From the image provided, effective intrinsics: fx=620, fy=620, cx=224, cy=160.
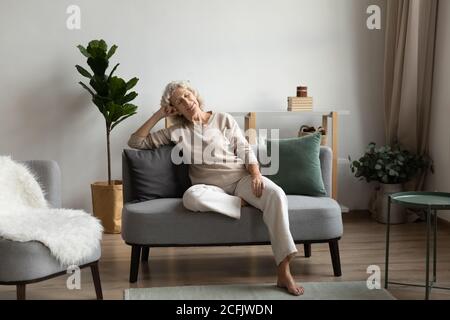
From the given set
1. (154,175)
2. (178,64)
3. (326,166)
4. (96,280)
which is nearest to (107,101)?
(178,64)

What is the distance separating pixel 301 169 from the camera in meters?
3.62

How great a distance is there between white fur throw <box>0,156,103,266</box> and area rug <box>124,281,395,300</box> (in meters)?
0.42

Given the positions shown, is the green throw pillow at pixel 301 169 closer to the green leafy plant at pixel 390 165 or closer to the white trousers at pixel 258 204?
the white trousers at pixel 258 204

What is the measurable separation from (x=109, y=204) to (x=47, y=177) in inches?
56.3

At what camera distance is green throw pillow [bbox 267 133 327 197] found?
3.62 m

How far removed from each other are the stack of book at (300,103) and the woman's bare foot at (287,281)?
6.03ft

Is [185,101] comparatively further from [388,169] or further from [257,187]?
[388,169]

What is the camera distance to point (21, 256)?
8.82ft

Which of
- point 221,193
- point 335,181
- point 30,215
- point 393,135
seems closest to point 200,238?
point 221,193

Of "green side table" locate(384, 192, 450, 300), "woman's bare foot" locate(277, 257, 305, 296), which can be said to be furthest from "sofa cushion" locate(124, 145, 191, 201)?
"green side table" locate(384, 192, 450, 300)

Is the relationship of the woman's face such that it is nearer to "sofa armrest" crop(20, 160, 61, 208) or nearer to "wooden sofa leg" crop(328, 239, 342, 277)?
"sofa armrest" crop(20, 160, 61, 208)

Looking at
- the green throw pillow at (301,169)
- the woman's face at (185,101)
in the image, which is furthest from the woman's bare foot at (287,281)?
the woman's face at (185,101)

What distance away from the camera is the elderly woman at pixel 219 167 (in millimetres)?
3195

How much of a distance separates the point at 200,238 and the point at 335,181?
1.70m
